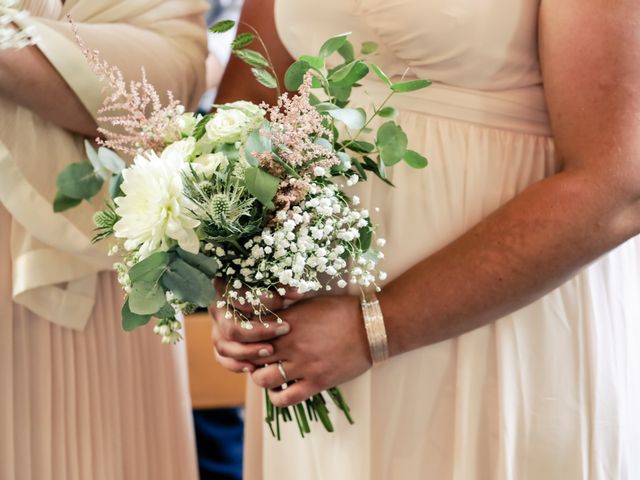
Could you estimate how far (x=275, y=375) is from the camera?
3.93 feet

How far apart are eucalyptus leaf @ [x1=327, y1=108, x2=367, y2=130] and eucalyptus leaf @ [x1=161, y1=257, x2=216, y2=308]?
0.26m

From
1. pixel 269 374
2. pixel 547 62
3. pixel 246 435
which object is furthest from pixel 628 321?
pixel 246 435

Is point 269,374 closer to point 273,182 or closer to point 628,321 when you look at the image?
point 273,182

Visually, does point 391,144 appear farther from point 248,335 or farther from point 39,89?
point 39,89

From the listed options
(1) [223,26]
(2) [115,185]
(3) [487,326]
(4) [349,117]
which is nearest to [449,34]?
(4) [349,117]

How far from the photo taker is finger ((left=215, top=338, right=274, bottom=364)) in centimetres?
119

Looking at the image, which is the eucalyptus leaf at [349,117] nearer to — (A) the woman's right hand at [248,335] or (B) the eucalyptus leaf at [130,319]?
(A) the woman's right hand at [248,335]

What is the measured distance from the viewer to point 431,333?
116 cm

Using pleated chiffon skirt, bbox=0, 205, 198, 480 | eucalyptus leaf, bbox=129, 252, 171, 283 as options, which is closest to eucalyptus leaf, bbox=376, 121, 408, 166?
eucalyptus leaf, bbox=129, 252, 171, 283

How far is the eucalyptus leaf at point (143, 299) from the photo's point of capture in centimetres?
103

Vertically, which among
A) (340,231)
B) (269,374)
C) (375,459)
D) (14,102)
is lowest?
(375,459)

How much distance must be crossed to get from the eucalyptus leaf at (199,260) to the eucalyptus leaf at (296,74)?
0.83ft

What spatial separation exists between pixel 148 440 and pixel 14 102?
0.71m

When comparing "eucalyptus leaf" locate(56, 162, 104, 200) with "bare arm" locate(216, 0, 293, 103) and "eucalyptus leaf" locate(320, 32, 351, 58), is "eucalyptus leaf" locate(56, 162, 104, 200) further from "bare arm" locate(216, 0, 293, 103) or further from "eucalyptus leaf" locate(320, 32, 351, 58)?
"eucalyptus leaf" locate(320, 32, 351, 58)
